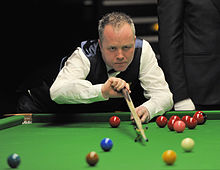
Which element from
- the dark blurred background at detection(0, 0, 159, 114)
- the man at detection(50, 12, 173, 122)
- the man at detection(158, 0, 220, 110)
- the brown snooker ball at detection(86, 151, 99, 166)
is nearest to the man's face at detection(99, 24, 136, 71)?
the man at detection(50, 12, 173, 122)

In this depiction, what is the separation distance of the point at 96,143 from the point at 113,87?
566 millimetres

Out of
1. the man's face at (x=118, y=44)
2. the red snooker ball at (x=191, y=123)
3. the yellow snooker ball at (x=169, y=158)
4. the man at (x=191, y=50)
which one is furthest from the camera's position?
the man at (x=191, y=50)

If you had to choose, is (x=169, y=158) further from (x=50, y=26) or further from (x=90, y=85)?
(x=50, y=26)

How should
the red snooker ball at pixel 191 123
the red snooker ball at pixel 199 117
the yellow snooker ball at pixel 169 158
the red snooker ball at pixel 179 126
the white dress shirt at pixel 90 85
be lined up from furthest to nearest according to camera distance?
1. the white dress shirt at pixel 90 85
2. the red snooker ball at pixel 199 117
3. the red snooker ball at pixel 191 123
4. the red snooker ball at pixel 179 126
5. the yellow snooker ball at pixel 169 158

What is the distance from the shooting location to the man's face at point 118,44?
8.34 feet

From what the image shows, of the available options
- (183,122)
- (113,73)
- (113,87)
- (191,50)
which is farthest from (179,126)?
(191,50)

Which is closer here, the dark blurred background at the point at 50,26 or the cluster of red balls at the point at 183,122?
the cluster of red balls at the point at 183,122

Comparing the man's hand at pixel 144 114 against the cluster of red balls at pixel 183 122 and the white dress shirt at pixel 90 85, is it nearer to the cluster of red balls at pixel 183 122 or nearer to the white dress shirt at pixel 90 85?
the white dress shirt at pixel 90 85

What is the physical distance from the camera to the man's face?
254 cm

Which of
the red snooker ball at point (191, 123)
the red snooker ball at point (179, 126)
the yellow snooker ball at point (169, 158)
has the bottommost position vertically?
the red snooker ball at point (191, 123)

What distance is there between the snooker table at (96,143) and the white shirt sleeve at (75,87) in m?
0.12

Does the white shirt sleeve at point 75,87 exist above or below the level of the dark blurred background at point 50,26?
above

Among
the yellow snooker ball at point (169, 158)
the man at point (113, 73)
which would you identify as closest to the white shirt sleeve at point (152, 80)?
the man at point (113, 73)

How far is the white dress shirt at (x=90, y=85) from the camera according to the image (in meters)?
2.65
